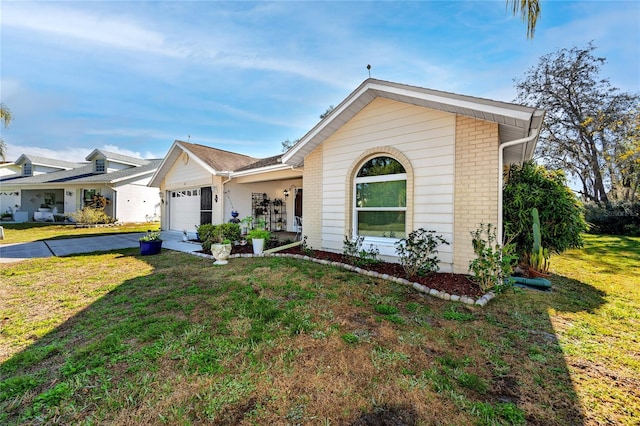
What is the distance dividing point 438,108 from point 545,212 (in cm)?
401

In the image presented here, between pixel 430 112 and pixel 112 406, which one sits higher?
pixel 430 112

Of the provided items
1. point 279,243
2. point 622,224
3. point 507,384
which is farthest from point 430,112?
point 622,224

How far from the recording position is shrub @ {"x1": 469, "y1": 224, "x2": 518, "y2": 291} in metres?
4.98

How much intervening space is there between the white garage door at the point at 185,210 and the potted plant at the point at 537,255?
14.1 meters

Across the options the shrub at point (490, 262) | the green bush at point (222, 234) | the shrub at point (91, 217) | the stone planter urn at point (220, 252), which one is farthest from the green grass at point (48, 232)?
the shrub at point (490, 262)

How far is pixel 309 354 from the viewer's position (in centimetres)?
305

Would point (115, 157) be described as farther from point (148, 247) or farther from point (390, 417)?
point (390, 417)

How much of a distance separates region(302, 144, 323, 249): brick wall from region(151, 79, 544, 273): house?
0.03m

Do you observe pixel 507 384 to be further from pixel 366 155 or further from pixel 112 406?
pixel 366 155

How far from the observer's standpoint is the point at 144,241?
904 cm

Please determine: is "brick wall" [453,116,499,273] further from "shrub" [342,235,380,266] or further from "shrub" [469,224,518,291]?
"shrub" [342,235,380,266]

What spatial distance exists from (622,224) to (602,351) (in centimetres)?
1913

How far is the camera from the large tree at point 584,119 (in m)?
17.7

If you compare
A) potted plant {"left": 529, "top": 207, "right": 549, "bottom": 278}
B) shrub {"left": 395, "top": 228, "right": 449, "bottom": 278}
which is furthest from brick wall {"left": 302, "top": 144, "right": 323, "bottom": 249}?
potted plant {"left": 529, "top": 207, "right": 549, "bottom": 278}
